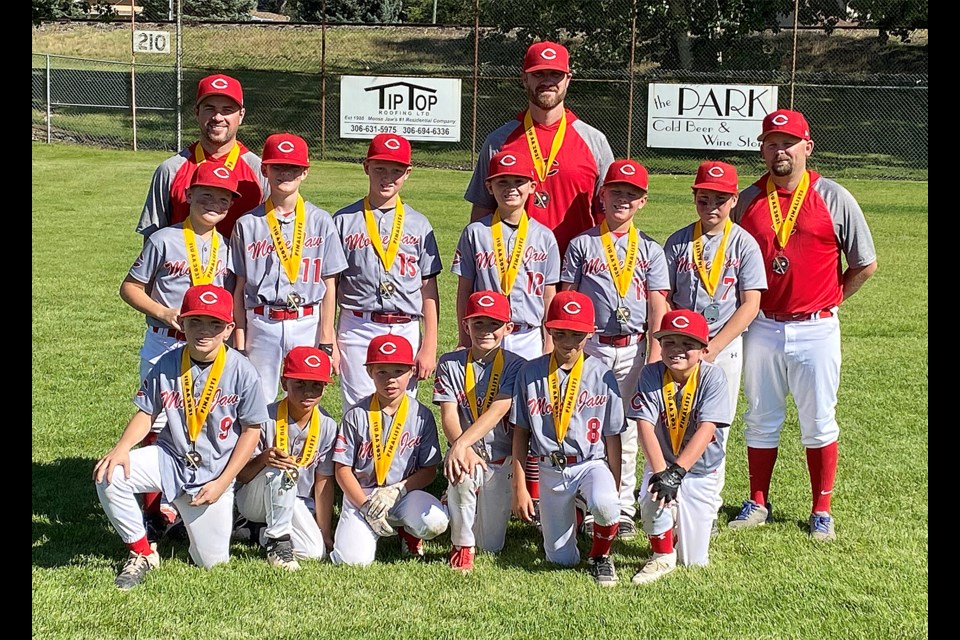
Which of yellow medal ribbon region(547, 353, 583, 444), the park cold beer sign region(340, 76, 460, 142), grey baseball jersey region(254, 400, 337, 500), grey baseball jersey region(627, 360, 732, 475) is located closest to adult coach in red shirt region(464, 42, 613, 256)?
yellow medal ribbon region(547, 353, 583, 444)

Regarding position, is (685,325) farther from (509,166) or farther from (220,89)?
(220,89)

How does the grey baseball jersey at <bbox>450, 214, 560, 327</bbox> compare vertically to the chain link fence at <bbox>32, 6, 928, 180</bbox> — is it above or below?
below

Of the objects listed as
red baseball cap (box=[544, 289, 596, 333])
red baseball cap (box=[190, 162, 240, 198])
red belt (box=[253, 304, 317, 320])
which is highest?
red baseball cap (box=[190, 162, 240, 198])

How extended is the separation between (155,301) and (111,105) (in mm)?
30119

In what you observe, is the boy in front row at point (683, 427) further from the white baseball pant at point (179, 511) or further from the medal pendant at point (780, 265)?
the white baseball pant at point (179, 511)

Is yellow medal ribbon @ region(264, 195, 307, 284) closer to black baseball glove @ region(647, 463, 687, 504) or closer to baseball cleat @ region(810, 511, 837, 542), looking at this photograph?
black baseball glove @ region(647, 463, 687, 504)

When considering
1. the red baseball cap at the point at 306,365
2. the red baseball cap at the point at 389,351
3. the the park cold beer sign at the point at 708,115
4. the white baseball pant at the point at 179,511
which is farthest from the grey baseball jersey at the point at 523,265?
the the park cold beer sign at the point at 708,115

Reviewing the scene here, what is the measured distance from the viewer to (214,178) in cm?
605

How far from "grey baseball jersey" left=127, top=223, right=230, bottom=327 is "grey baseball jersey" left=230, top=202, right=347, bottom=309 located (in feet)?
0.48

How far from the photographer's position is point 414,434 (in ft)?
20.1

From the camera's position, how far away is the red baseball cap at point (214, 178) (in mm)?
6051

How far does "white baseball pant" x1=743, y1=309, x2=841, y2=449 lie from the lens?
6.47m
